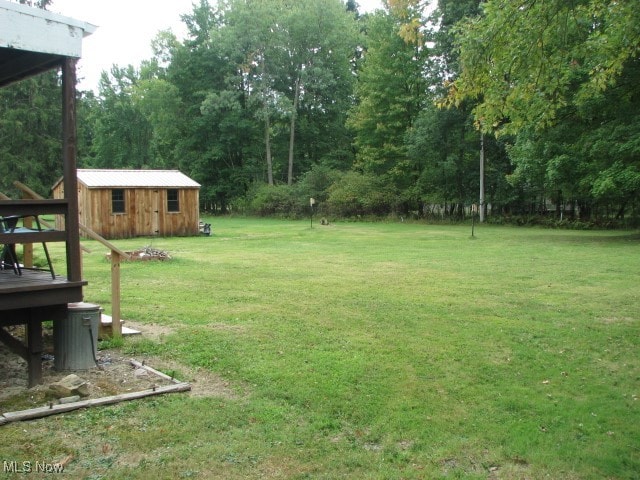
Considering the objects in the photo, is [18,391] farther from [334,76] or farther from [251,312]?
[334,76]

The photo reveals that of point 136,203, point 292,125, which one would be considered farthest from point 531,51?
point 292,125

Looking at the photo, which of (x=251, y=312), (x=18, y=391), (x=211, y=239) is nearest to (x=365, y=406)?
(x=18, y=391)

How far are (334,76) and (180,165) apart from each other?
50.9ft

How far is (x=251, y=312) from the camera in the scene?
26.4 feet

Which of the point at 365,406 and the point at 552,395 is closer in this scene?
the point at 365,406

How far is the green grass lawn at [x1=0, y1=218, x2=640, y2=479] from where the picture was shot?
383 centimetres

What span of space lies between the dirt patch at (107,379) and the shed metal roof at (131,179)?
17094 millimetres

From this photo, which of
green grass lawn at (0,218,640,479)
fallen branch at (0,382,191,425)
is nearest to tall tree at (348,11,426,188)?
green grass lawn at (0,218,640,479)

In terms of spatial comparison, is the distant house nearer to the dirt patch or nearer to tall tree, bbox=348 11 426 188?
the dirt patch

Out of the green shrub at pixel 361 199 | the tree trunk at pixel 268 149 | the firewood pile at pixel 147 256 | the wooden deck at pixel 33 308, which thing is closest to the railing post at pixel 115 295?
the wooden deck at pixel 33 308

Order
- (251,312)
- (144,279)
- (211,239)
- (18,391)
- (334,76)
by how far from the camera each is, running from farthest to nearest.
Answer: (334,76) < (211,239) < (144,279) < (251,312) < (18,391)

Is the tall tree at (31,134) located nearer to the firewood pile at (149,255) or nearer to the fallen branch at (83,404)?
the firewood pile at (149,255)

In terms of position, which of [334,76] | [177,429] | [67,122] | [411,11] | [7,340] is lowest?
[177,429]

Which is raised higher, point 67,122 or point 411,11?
point 411,11
